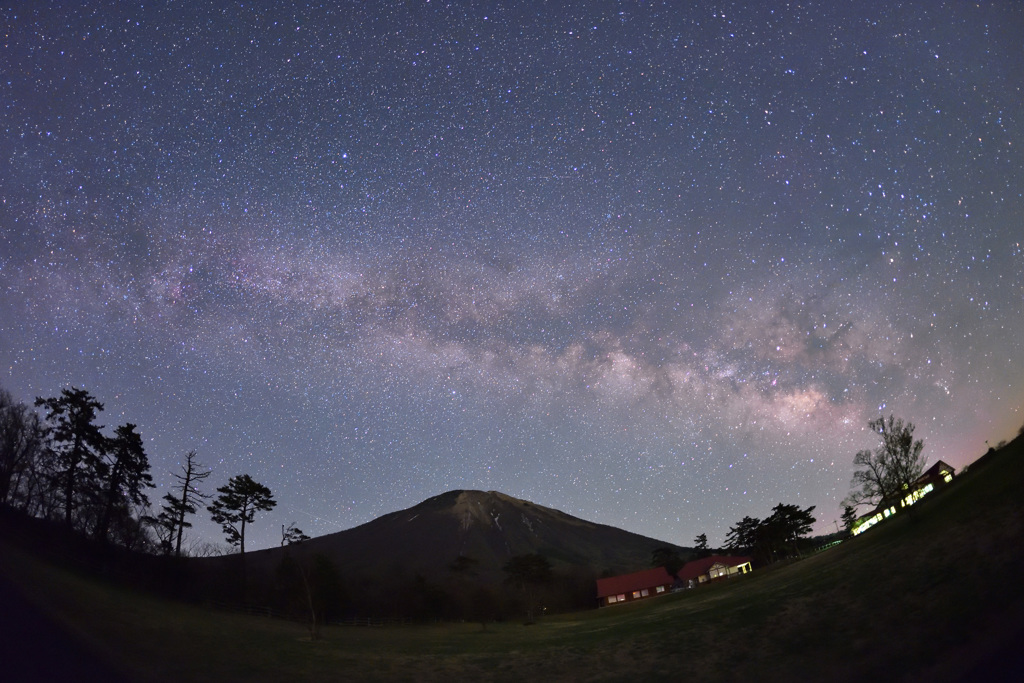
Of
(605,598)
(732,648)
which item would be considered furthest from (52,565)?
(605,598)

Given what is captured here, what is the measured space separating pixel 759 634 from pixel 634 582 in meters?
90.7

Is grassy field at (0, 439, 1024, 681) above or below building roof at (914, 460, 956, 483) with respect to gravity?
below

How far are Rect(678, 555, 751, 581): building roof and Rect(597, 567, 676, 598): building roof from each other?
310 cm

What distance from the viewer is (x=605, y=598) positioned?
116500 millimetres

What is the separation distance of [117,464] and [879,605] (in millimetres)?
71740

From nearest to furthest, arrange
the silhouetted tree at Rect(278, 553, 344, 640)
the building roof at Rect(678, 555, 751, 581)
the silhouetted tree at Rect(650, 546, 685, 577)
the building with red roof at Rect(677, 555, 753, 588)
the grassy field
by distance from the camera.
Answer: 1. the grassy field
2. the silhouetted tree at Rect(278, 553, 344, 640)
3. the building with red roof at Rect(677, 555, 753, 588)
4. the building roof at Rect(678, 555, 751, 581)
5. the silhouetted tree at Rect(650, 546, 685, 577)

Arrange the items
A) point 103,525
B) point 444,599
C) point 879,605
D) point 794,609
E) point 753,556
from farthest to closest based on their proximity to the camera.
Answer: point 753,556
point 444,599
point 103,525
point 794,609
point 879,605

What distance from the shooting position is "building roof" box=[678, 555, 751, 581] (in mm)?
112688

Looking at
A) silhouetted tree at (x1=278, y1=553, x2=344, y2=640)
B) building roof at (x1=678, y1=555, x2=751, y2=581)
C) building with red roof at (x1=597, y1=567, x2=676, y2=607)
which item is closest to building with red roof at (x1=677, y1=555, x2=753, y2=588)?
building roof at (x1=678, y1=555, x2=751, y2=581)

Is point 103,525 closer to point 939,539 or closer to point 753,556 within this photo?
point 939,539

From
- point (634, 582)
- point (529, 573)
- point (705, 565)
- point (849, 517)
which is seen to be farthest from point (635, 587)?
point (849, 517)

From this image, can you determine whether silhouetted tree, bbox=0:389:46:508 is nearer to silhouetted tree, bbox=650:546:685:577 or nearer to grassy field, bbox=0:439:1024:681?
grassy field, bbox=0:439:1024:681

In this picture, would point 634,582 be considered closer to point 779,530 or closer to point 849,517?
point 779,530

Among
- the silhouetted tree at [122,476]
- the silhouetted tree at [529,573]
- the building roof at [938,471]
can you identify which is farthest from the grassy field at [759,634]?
the building roof at [938,471]
